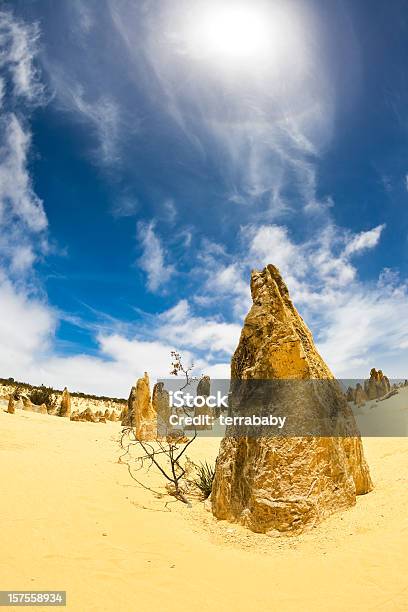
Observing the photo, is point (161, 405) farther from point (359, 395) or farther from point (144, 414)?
point (359, 395)

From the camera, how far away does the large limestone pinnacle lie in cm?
483

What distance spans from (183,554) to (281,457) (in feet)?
5.64

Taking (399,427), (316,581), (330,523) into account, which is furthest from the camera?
(399,427)

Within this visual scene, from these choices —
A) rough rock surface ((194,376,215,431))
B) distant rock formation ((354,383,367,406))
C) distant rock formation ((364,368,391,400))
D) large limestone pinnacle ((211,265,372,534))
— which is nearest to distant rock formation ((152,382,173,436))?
rough rock surface ((194,376,215,431))

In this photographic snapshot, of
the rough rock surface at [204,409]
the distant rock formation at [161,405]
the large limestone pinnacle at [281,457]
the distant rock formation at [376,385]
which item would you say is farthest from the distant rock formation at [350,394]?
the large limestone pinnacle at [281,457]

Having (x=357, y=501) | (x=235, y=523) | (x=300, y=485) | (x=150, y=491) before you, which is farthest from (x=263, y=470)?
(x=150, y=491)

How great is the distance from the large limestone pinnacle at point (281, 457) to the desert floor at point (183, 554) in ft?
0.73

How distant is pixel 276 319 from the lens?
6027 mm

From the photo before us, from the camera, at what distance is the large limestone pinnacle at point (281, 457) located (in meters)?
4.83

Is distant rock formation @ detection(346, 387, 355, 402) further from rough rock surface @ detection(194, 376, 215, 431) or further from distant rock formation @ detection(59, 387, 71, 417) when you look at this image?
distant rock formation @ detection(59, 387, 71, 417)

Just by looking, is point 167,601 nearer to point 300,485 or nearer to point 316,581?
point 316,581

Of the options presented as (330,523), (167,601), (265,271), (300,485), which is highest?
(265,271)

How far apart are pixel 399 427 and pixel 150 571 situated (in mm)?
17182

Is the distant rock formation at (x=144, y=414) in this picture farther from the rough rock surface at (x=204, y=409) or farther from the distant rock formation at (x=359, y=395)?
the distant rock formation at (x=359, y=395)
